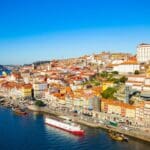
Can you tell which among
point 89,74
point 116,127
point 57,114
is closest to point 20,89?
point 89,74

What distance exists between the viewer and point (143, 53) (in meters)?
35.4

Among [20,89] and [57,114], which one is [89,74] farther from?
[57,114]

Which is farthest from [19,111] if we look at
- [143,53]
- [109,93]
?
[143,53]

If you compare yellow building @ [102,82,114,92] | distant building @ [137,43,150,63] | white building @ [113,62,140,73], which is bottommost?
yellow building @ [102,82,114,92]

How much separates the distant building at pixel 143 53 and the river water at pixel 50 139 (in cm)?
1659

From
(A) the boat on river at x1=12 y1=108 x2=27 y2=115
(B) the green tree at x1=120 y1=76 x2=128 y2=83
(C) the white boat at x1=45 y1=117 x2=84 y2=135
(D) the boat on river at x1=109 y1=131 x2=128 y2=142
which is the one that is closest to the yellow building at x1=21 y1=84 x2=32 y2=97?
(A) the boat on river at x1=12 y1=108 x2=27 y2=115

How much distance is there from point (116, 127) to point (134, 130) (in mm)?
1278

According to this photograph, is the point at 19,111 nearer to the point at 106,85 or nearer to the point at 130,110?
the point at 106,85

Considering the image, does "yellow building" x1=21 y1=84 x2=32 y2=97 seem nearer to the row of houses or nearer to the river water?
the river water

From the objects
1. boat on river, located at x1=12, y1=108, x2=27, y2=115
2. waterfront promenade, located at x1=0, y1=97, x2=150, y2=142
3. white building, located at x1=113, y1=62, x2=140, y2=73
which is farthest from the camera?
white building, located at x1=113, y1=62, x2=140, y2=73

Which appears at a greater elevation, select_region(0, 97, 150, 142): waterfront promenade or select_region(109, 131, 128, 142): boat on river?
select_region(0, 97, 150, 142): waterfront promenade

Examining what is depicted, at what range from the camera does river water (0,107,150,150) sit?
16.2 m

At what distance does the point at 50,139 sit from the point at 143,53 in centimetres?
1996

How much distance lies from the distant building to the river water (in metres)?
16.6
